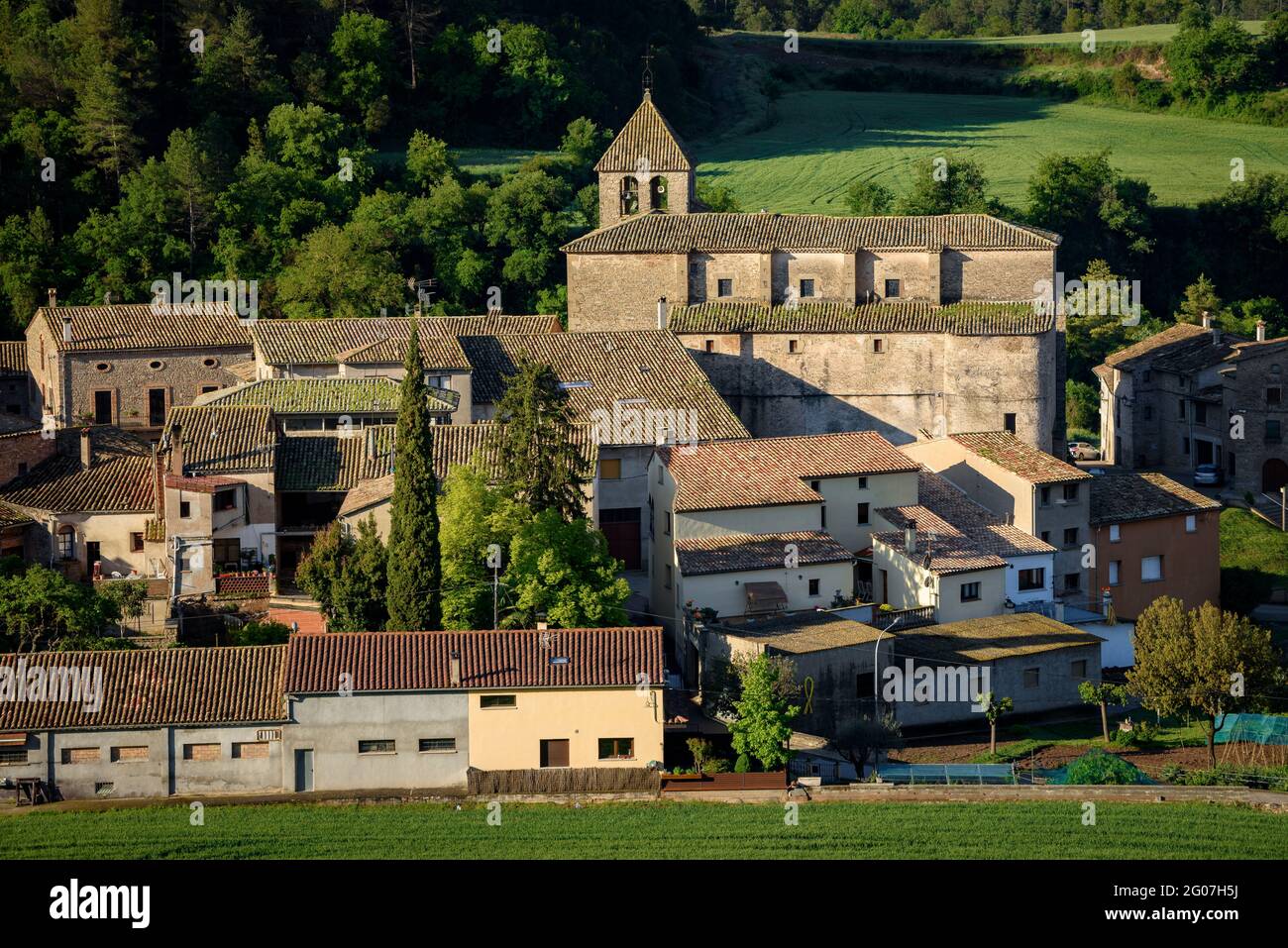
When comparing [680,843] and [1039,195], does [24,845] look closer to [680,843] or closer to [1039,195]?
[680,843]

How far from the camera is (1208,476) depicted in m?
65.6

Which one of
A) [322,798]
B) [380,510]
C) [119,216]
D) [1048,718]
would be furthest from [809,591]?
[119,216]

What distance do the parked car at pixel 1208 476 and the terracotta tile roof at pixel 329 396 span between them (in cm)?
2254

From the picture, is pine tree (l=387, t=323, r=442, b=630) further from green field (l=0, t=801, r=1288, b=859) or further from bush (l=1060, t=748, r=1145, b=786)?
bush (l=1060, t=748, r=1145, b=786)

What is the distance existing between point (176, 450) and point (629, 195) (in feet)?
65.2

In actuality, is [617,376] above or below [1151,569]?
above

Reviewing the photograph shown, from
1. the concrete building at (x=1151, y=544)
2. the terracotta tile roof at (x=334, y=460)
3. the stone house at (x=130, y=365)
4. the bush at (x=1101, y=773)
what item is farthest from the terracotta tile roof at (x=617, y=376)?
the bush at (x=1101, y=773)

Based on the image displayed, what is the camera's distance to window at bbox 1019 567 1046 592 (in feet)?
170

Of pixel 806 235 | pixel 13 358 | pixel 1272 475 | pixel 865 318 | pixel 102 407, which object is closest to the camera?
pixel 102 407

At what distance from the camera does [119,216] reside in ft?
232

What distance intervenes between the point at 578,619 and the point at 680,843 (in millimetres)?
8088

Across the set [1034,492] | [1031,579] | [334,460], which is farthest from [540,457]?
[1034,492]

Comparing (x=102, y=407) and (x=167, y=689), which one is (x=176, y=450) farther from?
(x=102, y=407)

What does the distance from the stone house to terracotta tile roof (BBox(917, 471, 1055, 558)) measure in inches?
708
